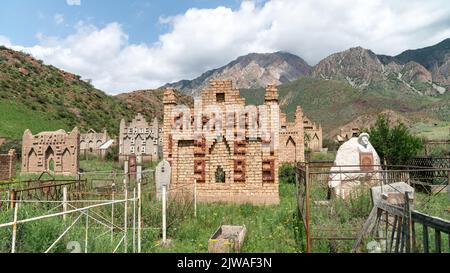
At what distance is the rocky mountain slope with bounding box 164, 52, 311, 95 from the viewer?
59.2ft

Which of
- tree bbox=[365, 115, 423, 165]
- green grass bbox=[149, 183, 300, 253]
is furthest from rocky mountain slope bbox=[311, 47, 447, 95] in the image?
green grass bbox=[149, 183, 300, 253]

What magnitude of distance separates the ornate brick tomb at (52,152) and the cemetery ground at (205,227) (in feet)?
53.7

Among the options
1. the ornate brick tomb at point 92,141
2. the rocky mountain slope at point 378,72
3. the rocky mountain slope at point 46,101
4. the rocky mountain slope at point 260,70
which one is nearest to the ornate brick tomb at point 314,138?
the rocky mountain slope at point 260,70

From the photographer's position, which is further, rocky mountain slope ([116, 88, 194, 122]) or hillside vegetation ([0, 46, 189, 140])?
rocky mountain slope ([116, 88, 194, 122])

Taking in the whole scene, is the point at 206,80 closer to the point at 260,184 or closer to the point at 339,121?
the point at 260,184

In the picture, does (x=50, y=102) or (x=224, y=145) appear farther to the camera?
(x=50, y=102)

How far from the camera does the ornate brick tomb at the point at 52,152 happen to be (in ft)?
83.0

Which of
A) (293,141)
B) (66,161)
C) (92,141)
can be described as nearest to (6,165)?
(66,161)

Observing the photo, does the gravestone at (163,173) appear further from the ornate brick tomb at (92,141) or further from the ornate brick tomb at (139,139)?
the ornate brick tomb at (92,141)

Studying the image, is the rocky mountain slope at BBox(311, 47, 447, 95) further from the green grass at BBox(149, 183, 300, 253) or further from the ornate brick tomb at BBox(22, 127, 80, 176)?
the green grass at BBox(149, 183, 300, 253)

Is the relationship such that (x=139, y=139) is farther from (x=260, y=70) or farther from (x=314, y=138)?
(x=260, y=70)

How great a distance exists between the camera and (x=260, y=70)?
85562 millimetres

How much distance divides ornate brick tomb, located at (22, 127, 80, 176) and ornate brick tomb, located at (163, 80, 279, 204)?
14252 millimetres

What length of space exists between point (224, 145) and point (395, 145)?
1010 cm
